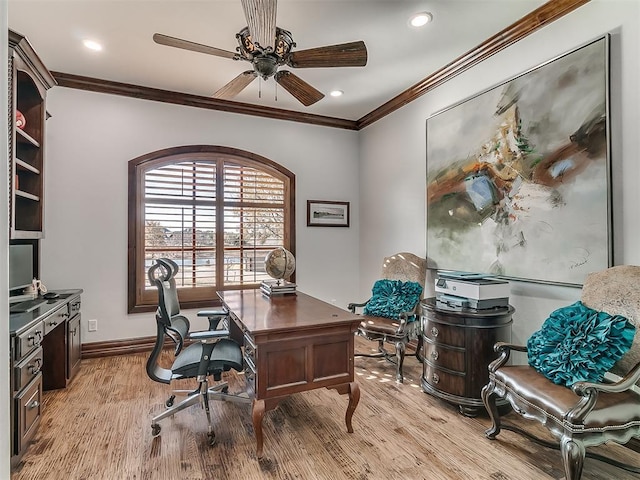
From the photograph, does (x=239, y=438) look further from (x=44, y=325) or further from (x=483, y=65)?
(x=483, y=65)

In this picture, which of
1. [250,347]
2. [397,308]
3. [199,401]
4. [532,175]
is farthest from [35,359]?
[532,175]

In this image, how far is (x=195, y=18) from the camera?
2.70m

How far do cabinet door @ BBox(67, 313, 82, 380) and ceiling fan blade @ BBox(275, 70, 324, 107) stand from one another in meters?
2.85

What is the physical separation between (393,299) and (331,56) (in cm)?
236

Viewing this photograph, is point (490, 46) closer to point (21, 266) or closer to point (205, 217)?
point (205, 217)

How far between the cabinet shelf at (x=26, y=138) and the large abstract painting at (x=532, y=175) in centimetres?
368

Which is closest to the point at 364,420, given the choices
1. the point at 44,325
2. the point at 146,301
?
the point at 44,325

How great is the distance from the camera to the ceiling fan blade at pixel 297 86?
261 cm

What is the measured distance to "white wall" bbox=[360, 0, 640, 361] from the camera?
7.09 ft

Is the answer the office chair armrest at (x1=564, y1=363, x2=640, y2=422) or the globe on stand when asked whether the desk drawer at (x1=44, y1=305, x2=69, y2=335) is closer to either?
the globe on stand

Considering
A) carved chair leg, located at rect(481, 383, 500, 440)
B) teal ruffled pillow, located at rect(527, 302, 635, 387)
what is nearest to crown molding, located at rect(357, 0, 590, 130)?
teal ruffled pillow, located at rect(527, 302, 635, 387)

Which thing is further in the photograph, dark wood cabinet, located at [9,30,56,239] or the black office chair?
dark wood cabinet, located at [9,30,56,239]

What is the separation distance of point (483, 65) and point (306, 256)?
303cm

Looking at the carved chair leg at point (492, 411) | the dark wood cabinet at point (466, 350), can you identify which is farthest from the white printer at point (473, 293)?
the carved chair leg at point (492, 411)
